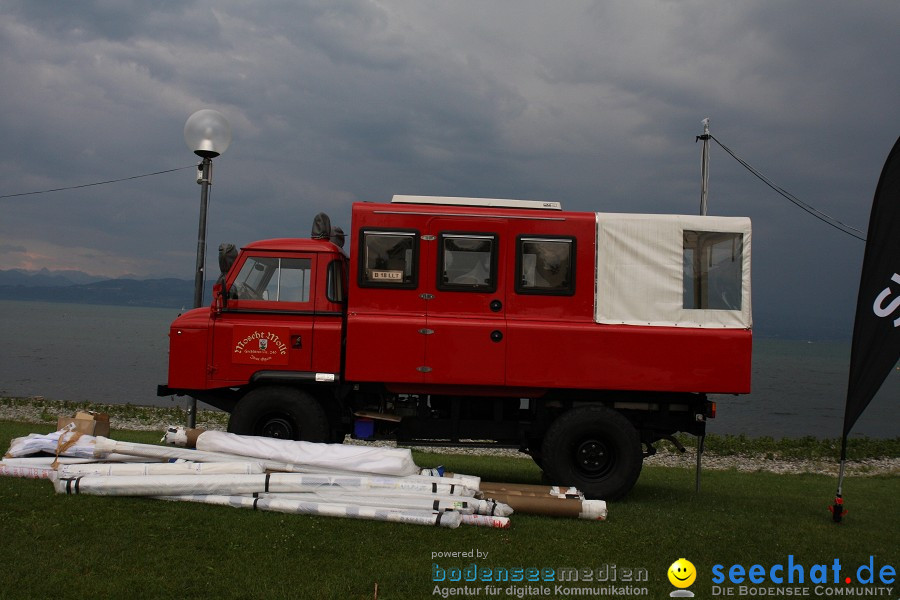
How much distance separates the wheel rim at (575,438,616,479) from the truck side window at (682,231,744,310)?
1998 millimetres

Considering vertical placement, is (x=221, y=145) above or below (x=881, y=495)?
above

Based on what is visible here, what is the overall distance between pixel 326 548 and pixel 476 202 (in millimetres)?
4769

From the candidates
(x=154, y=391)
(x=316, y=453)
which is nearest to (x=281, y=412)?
(x=316, y=453)

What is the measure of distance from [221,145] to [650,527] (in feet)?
26.1

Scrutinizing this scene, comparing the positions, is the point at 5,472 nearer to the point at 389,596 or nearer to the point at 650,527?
the point at 389,596

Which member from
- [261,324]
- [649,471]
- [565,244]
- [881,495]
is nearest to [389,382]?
[261,324]

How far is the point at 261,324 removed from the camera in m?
8.99

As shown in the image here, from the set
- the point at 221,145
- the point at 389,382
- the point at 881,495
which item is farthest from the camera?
the point at 881,495

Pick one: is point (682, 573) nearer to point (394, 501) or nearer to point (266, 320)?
point (394, 501)

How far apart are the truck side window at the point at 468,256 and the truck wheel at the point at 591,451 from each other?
2.01 m

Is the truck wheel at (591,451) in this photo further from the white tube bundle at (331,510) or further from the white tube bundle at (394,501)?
the white tube bundle at (331,510)

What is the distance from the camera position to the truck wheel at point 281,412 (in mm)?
8867

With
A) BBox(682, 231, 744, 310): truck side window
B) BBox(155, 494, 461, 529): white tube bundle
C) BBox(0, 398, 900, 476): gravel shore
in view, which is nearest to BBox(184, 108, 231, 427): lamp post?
BBox(155, 494, 461, 529): white tube bundle

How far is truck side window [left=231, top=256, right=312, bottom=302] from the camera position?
9.18 meters
